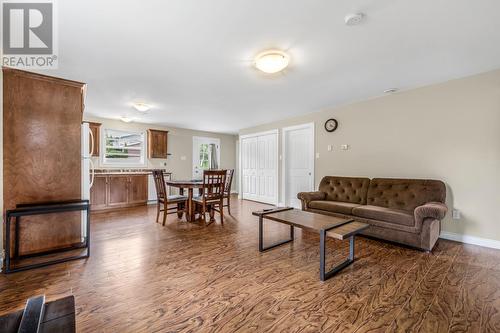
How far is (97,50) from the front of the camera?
2.31 metres

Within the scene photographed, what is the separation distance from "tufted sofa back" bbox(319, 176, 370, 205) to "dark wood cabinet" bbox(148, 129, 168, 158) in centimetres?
453

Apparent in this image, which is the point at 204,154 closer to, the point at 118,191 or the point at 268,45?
the point at 118,191

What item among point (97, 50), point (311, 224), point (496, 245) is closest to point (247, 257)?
point (311, 224)

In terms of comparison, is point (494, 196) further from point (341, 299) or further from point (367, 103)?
point (341, 299)

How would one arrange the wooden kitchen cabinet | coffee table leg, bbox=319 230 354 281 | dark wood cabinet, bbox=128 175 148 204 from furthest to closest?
dark wood cabinet, bbox=128 175 148 204, the wooden kitchen cabinet, coffee table leg, bbox=319 230 354 281

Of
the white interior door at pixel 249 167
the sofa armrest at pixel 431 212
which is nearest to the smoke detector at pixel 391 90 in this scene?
the sofa armrest at pixel 431 212

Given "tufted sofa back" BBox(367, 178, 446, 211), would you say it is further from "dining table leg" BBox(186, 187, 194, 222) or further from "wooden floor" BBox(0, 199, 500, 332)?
"dining table leg" BBox(186, 187, 194, 222)

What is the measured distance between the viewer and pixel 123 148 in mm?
5918

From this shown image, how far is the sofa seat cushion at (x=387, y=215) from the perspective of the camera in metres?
2.73

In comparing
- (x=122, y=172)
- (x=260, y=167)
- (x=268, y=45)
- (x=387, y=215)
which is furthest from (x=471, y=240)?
(x=122, y=172)

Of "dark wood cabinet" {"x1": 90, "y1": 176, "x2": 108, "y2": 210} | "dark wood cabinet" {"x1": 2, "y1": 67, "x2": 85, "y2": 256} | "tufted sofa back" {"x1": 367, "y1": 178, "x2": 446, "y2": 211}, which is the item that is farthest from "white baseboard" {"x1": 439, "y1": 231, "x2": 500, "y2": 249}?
"dark wood cabinet" {"x1": 90, "y1": 176, "x2": 108, "y2": 210}

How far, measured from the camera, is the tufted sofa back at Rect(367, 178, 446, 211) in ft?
9.87

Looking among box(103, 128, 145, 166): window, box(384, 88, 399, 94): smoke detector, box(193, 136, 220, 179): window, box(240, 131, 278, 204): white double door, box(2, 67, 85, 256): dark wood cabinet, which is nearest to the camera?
box(2, 67, 85, 256): dark wood cabinet

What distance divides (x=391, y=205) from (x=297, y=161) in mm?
2350
